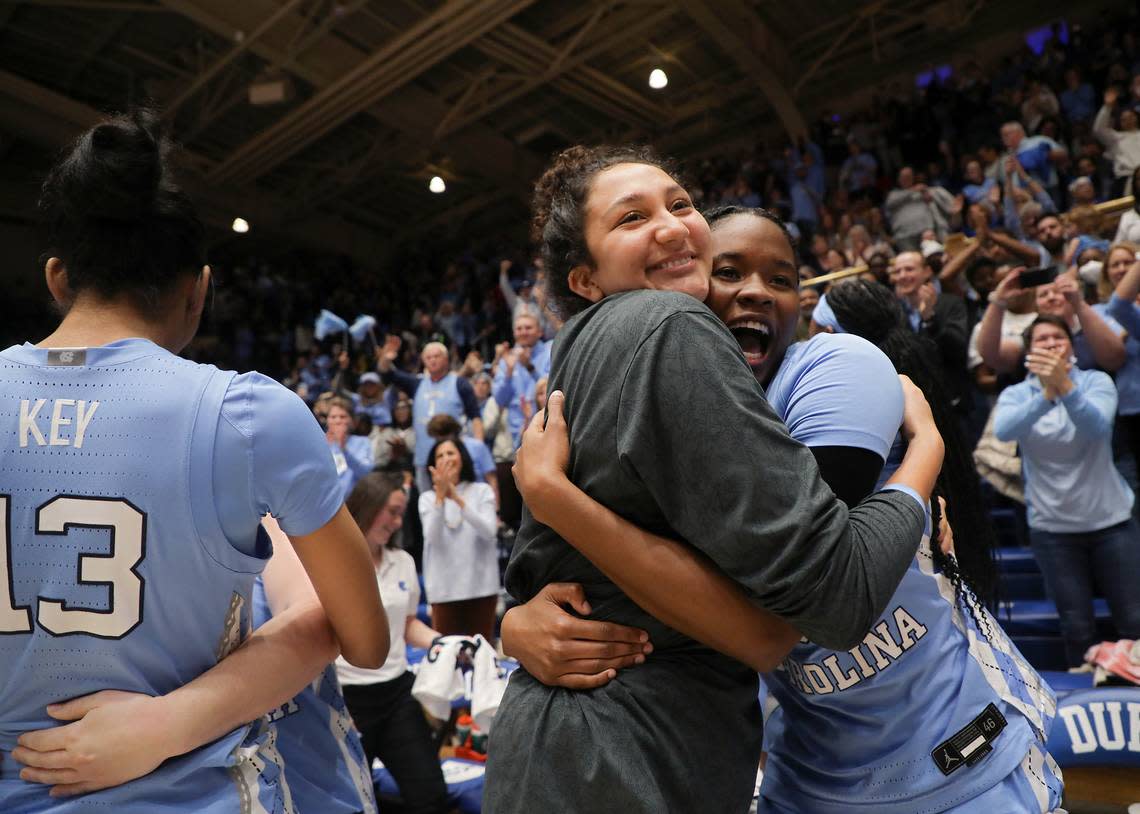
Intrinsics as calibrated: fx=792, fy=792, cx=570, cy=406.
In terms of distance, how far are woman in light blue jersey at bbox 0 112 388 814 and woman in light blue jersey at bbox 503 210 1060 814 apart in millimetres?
378

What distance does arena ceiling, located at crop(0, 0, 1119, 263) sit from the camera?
9.99m

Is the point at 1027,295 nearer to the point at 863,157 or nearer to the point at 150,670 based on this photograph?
the point at 150,670

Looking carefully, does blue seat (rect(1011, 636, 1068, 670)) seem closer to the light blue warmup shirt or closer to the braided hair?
the light blue warmup shirt

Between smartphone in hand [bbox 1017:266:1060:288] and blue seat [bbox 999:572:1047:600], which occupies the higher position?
smartphone in hand [bbox 1017:266:1060:288]

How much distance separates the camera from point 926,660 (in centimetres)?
122

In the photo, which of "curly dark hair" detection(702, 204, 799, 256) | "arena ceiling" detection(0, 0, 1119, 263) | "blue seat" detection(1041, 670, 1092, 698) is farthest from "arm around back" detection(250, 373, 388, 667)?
"arena ceiling" detection(0, 0, 1119, 263)

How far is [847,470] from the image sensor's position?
1.07 meters

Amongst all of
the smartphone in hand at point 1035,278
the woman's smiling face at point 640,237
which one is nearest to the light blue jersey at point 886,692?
the woman's smiling face at point 640,237

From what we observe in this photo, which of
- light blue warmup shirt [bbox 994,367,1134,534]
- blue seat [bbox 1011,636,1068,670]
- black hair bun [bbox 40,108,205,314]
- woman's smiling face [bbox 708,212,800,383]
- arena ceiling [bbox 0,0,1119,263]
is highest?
arena ceiling [bbox 0,0,1119,263]

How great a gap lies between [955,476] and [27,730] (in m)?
1.63

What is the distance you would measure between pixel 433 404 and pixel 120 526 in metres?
5.63

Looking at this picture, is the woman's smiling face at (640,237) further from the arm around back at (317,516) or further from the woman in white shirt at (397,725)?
the woman in white shirt at (397,725)

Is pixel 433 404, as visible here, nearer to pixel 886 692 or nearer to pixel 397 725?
pixel 397 725

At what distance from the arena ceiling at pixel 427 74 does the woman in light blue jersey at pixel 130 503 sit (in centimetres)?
911
